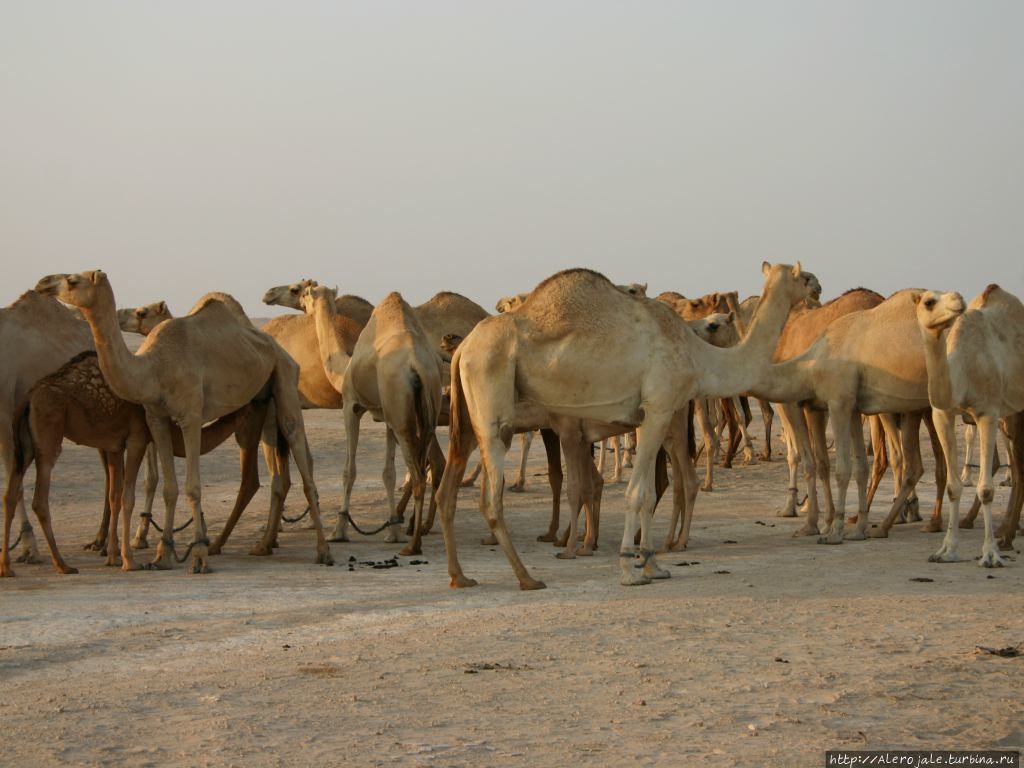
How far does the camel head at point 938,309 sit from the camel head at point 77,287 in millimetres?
6322

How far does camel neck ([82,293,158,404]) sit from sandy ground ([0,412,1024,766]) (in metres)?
1.52

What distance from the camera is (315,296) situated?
15.7m

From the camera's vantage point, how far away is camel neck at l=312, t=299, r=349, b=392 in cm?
1540

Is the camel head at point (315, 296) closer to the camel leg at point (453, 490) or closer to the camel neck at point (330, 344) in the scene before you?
the camel neck at point (330, 344)

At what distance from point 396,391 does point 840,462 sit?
422 cm

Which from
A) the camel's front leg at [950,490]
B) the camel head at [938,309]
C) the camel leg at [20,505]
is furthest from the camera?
the camel leg at [20,505]

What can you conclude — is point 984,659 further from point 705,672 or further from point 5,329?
point 5,329

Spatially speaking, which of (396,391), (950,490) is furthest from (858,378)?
(396,391)

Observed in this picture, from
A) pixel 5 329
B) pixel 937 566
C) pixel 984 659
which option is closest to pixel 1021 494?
pixel 937 566

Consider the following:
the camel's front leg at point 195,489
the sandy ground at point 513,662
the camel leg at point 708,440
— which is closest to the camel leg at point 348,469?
the sandy ground at point 513,662

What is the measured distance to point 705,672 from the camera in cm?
713

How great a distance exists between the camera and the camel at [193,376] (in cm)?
1089

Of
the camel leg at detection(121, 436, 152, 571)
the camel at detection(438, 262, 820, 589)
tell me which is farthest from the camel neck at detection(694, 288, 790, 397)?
the camel leg at detection(121, 436, 152, 571)

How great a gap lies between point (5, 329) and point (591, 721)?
8.32 metres
